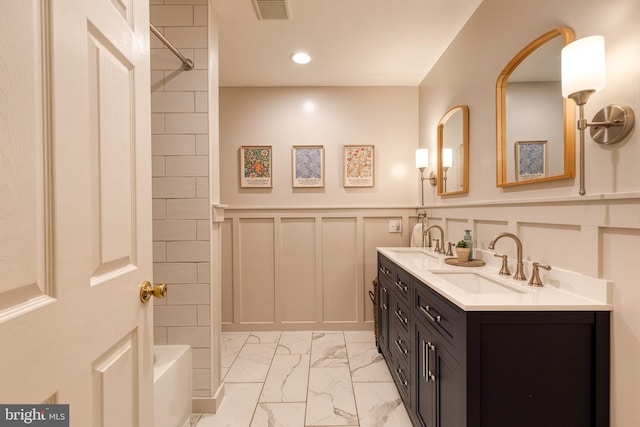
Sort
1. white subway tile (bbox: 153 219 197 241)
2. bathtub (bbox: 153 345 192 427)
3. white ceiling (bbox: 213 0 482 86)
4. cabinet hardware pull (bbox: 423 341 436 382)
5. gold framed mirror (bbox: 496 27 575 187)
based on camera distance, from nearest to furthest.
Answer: gold framed mirror (bbox: 496 27 575 187) → cabinet hardware pull (bbox: 423 341 436 382) → bathtub (bbox: 153 345 192 427) → white subway tile (bbox: 153 219 197 241) → white ceiling (bbox: 213 0 482 86)

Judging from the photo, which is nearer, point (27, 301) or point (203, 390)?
point (27, 301)

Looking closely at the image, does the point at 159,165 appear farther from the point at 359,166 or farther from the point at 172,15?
the point at 359,166

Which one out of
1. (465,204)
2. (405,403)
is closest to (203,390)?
(405,403)

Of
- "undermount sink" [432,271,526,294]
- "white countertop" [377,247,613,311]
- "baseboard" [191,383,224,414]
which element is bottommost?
"baseboard" [191,383,224,414]

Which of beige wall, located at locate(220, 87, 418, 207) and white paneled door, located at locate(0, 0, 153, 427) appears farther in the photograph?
beige wall, located at locate(220, 87, 418, 207)

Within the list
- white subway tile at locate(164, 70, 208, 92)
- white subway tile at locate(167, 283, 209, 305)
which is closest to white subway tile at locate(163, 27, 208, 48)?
white subway tile at locate(164, 70, 208, 92)

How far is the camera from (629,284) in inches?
42.2

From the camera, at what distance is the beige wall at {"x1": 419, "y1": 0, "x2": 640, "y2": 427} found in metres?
1.06

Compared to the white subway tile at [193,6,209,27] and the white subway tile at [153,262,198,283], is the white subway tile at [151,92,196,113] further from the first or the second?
the white subway tile at [153,262,198,283]

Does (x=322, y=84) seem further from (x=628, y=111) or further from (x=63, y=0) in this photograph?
(x=63, y=0)

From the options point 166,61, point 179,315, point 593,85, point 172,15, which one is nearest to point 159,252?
point 179,315

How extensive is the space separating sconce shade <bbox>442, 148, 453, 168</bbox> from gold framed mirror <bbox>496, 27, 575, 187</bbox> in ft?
2.33

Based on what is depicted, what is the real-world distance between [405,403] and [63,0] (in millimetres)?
2342

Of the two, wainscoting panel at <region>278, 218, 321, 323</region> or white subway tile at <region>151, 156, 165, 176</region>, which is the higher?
white subway tile at <region>151, 156, 165, 176</region>
